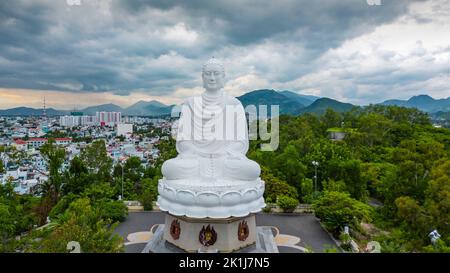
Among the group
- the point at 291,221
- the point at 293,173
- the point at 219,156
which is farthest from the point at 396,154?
the point at 219,156

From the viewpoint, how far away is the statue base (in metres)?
8.45

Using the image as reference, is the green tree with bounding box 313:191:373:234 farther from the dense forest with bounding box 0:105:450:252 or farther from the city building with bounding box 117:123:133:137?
the city building with bounding box 117:123:133:137

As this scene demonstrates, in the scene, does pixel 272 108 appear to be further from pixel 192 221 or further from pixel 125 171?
pixel 125 171

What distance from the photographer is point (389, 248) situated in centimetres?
781

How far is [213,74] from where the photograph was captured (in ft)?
32.1

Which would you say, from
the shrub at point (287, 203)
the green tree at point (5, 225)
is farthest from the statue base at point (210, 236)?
the shrub at point (287, 203)

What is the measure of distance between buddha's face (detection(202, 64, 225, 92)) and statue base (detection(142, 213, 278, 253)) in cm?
369

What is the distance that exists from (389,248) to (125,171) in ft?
47.9

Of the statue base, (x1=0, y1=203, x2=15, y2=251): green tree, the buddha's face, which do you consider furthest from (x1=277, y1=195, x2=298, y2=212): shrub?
(x1=0, y1=203, x2=15, y2=251): green tree

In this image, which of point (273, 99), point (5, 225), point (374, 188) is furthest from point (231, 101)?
point (273, 99)

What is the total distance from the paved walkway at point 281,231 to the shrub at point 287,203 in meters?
0.31

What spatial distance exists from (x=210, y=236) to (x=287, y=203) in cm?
563

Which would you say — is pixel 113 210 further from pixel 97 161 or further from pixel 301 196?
pixel 301 196

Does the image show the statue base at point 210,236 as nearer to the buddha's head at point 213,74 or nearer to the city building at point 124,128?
Result: the buddha's head at point 213,74
